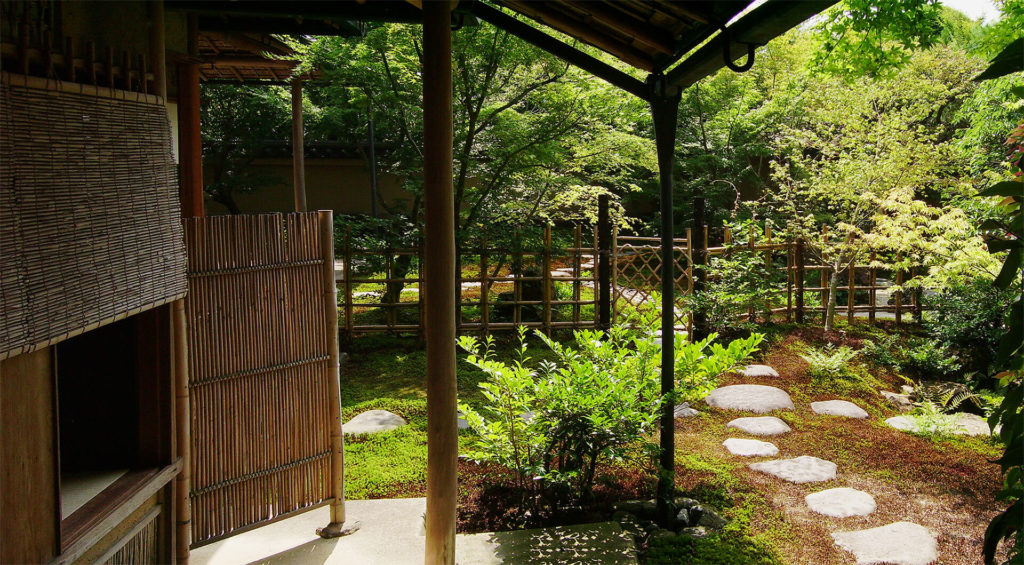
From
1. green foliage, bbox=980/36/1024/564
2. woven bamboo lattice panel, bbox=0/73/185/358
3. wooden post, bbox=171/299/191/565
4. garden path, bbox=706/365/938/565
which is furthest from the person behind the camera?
garden path, bbox=706/365/938/565

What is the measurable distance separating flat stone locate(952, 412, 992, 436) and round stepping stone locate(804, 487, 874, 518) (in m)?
2.14

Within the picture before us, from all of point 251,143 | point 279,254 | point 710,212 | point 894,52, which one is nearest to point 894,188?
point 894,52

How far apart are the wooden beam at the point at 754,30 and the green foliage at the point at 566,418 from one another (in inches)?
61.9

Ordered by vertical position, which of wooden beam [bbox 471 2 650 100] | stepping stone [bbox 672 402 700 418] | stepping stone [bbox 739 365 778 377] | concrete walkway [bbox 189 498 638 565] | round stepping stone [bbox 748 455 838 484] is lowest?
round stepping stone [bbox 748 455 838 484]

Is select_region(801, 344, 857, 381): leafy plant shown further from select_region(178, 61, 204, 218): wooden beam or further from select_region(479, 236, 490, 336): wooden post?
select_region(178, 61, 204, 218): wooden beam

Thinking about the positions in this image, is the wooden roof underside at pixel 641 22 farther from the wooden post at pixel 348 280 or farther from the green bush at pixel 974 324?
the green bush at pixel 974 324

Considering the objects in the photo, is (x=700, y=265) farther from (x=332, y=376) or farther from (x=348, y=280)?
(x=332, y=376)

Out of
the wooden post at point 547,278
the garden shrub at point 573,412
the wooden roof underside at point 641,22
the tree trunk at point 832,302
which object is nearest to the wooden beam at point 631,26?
the wooden roof underside at point 641,22

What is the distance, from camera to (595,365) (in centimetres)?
416

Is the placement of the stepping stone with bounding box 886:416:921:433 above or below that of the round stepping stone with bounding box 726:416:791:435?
below

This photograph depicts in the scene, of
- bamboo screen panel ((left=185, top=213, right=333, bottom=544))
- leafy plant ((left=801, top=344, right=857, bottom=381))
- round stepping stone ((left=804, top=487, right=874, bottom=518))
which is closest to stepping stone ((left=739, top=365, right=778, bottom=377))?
Result: leafy plant ((left=801, top=344, right=857, bottom=381))

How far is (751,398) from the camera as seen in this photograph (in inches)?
259

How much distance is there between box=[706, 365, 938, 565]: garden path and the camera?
364cm

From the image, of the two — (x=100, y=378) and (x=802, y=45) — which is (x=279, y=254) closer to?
(x=100, y=378)
